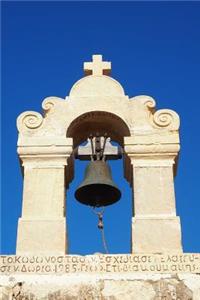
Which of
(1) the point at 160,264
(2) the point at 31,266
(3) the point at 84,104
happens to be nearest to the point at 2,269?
(2) the point at 31,266

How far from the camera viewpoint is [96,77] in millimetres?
7598

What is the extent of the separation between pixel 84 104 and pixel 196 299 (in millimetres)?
2523

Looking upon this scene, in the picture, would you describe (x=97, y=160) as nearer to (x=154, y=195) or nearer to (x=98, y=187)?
(x=98, y=187)

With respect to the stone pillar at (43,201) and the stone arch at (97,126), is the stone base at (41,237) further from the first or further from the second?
the stone arch at (97,126)

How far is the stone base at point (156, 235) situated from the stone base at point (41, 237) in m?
0.71

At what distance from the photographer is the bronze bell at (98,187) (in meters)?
7.43

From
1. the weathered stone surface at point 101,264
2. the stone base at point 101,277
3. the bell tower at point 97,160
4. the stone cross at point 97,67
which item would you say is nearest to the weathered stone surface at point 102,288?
the stone base at point 101,277

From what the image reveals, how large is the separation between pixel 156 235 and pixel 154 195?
1.50 feet

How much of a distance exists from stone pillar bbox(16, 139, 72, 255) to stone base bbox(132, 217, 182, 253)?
0.71m

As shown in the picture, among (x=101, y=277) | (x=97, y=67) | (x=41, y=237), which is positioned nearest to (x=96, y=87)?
(x=97, y=67)

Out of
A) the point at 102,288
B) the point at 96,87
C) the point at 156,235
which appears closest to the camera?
the point at 102,288

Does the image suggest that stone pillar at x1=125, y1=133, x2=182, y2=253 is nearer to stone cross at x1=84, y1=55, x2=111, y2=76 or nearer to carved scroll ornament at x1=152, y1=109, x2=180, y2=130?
carved scroll ornament at x1=152, y1=109, x2=180, y2=130

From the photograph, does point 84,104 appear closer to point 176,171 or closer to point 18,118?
point 18,118

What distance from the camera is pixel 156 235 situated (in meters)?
6.54
